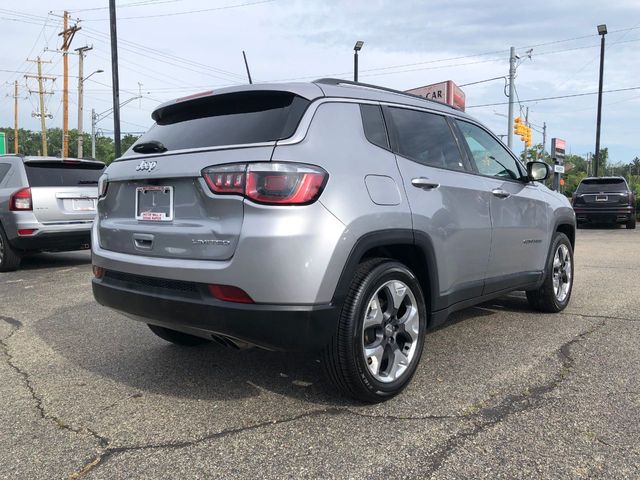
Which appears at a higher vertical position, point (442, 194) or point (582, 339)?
point (442, 194)

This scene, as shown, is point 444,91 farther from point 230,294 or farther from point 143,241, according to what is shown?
point 230,294

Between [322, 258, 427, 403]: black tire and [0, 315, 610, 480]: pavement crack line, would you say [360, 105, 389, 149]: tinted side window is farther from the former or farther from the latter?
[0, 315, 610, 480]: pavement crack line

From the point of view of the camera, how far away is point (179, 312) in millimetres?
2920

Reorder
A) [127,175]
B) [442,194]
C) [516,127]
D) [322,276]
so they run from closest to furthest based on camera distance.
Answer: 1. [322,276]
2. [127,175]
3. [442,194]
4. [516,127]

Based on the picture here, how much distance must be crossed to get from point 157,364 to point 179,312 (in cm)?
118

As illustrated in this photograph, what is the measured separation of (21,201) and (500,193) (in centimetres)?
668

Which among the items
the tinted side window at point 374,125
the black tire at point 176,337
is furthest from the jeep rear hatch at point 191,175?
the black tire at point 176,337

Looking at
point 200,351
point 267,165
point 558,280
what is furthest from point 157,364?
point 558,280

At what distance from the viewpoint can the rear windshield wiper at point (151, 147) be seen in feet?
10.9

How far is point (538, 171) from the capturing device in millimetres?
4883

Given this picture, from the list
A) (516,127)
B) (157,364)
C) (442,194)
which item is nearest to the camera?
(442,194)

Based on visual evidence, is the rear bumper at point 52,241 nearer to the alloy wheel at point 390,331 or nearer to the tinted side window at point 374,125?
the tinted side window at point 374,125

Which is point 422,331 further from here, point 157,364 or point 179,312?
point 157,364

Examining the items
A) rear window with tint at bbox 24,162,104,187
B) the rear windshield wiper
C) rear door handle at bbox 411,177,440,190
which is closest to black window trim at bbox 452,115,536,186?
rear door handle at bbox 411,177,440,190
